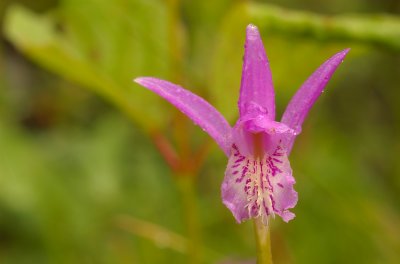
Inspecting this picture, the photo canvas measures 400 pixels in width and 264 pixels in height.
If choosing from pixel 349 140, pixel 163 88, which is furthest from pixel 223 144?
pixel 349 140

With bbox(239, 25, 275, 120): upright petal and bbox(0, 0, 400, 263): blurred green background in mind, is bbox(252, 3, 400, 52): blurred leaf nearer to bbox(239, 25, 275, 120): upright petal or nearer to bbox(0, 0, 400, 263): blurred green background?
bbox(0, 0, 400, 263): blurred green background

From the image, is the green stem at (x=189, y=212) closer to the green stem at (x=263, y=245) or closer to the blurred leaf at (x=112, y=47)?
the blurred leaf at (x=112, y=47)

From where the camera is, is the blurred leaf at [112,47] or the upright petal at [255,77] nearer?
the upright petal at [255,77]

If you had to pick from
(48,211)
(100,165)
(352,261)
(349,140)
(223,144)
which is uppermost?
(349,140)

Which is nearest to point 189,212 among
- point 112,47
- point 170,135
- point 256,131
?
point 112,47

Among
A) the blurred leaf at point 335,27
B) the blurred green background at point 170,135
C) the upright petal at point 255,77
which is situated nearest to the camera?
the upright petal at point 255,77

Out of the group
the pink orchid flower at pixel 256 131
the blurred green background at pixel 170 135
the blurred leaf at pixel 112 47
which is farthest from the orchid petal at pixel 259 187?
the blurred leaf at pixel 112 47

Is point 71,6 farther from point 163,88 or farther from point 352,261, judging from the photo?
point 352,261

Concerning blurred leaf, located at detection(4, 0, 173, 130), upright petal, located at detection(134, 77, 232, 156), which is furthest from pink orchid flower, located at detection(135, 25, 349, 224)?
blurred leaf, located at detection(4, 0, 173, 130)

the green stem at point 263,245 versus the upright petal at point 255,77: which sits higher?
the upright petal at point 255,77
